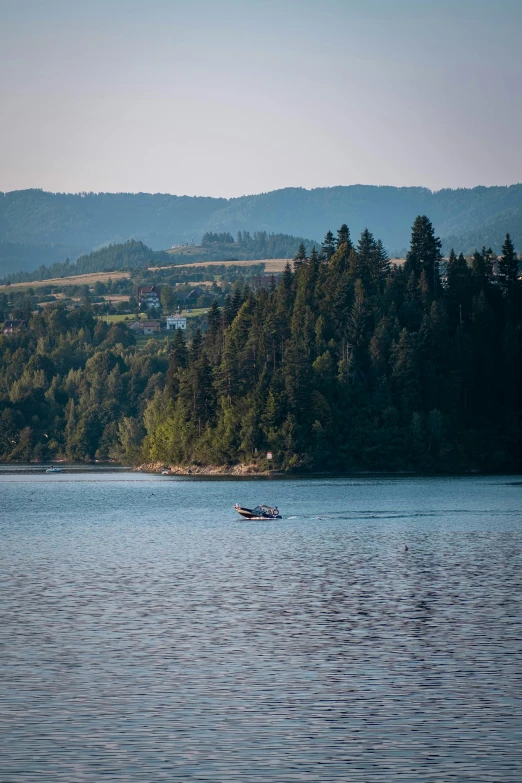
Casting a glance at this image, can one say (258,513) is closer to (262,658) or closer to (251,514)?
(251,514)

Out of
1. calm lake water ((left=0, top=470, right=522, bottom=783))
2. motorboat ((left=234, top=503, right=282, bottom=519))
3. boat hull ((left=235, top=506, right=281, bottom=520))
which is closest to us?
calm lake water ((left=0, top=470, right=522, bottom=783))

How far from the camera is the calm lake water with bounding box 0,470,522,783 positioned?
28242mm

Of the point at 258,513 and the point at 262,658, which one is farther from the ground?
the point at 258,513

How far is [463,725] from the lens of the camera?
30.9 meters

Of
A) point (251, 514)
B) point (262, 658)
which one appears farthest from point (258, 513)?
point (262, 658)

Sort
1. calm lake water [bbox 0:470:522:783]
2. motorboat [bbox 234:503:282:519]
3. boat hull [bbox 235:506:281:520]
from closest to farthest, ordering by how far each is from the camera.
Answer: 1. calm lake water [bbox 0:470:522:783]
2. boat hull [bbox 235:506:281:520]
3. motorboat [bbox 234:503:282:519]

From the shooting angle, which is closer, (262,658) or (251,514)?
(262,658)

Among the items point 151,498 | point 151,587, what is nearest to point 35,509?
point 151,498

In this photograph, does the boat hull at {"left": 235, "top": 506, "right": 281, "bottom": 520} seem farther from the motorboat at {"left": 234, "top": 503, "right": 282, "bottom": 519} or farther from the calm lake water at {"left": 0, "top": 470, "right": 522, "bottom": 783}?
the calm lake water at {"left": 0, "top": 470, "right": 522, "bottom": 783}

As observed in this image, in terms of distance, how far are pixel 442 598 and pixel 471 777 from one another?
27.4 m

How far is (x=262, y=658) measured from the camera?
1581 inches

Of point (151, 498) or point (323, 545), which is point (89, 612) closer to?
point (323, 545)

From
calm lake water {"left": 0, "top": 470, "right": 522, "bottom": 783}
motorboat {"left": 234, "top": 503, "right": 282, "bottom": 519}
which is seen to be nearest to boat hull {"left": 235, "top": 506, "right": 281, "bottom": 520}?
motorboat {"left": 234, "top": 503, "right": 282, "bottom": 519}

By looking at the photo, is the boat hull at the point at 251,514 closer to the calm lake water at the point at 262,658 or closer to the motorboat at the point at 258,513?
the motorboat at the point at 258,513
